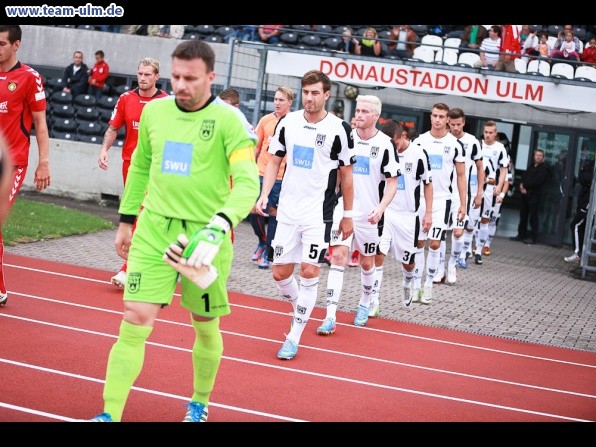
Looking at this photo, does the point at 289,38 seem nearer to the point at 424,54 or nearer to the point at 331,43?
the point at 331,43

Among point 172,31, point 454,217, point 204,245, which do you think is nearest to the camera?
point 204,245

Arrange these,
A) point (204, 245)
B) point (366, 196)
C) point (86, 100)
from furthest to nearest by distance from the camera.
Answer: point (86, 100) < point (366, 196) < point (204, 245)

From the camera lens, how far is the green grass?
14.8 m

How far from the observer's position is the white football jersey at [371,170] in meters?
10.3

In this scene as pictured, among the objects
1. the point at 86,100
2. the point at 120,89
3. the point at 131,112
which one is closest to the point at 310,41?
the point at 120,89

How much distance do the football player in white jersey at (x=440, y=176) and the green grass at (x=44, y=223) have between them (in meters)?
5.82

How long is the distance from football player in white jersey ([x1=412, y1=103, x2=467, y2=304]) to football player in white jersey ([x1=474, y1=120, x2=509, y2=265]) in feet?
15.6

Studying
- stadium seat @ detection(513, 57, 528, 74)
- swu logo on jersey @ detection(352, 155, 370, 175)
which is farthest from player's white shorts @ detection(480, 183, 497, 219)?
swu logo on jersey @ detection(352, 155, 370, 175)

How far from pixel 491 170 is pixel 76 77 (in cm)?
1111

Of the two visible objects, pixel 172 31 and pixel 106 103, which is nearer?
pixel 106 103

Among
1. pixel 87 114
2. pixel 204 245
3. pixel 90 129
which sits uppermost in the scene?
pixel 87 114

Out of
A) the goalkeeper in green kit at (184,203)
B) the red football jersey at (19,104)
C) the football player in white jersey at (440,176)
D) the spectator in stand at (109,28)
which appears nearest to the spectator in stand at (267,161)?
the football player in white jersey at (440,176)

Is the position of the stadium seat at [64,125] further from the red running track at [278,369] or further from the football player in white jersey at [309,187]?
the football player in white jersey at [309,187]

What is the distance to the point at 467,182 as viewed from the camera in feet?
49.8
